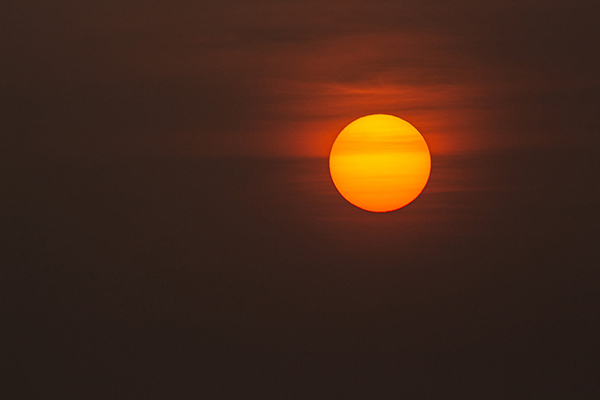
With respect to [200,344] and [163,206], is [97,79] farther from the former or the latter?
[200,344]

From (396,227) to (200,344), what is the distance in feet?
2.21

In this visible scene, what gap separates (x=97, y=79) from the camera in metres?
1.51

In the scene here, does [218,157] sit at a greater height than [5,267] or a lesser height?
→ greater

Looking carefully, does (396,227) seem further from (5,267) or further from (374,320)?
(5,267)

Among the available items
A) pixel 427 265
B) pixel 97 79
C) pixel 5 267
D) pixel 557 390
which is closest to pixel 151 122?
pixel 97 79

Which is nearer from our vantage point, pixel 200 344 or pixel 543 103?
pixel 543 103

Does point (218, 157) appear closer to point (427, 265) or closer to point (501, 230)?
point (427, 265)

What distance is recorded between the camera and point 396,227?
4.78ft

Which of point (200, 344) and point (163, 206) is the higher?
point (163, 206)

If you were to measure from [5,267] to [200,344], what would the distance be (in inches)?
25.4

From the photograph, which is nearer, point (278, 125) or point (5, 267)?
point (278, 125)

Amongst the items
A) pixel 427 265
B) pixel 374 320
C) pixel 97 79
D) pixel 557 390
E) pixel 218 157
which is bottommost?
pixel 557 390

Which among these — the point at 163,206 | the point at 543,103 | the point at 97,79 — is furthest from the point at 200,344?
the point at 543,103

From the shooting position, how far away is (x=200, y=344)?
4.99 ft
